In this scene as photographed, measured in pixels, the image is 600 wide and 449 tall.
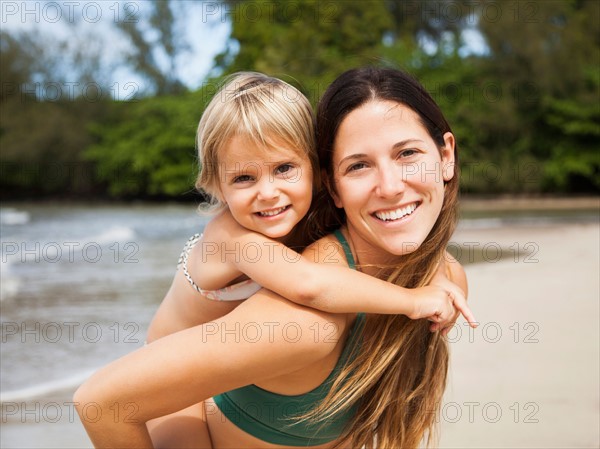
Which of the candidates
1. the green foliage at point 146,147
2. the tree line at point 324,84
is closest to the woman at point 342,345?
the tree line at point 324,84

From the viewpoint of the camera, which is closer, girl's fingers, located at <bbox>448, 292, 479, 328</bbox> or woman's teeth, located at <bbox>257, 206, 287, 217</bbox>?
girl's fingers, located at <bbox>448, 292, 479, 328</bbox>

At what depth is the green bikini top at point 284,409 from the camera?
7.78ft

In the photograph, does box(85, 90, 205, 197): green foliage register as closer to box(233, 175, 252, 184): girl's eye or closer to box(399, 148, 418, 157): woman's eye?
box(233, 175, 252, 184): girl's eye

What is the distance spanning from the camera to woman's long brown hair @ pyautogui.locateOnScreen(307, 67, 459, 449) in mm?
2350

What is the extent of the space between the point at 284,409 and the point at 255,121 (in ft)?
3.11

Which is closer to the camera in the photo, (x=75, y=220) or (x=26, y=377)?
(x=26, y=377)

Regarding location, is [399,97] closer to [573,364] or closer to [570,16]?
[573,364]

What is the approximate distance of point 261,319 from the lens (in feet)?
6.95

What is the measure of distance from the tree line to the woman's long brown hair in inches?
999

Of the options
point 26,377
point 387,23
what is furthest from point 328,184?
point 387,23

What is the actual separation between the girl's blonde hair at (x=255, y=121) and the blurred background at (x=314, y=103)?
1.22 feet

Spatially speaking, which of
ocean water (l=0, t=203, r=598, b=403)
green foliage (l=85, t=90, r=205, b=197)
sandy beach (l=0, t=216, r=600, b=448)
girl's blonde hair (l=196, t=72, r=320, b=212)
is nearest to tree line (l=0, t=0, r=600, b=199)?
green foliage (l=85, t=90, r=205, b=197)

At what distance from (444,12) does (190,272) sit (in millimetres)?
47943

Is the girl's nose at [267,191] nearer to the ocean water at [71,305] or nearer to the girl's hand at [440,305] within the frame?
the girl's hand at [440,305]
